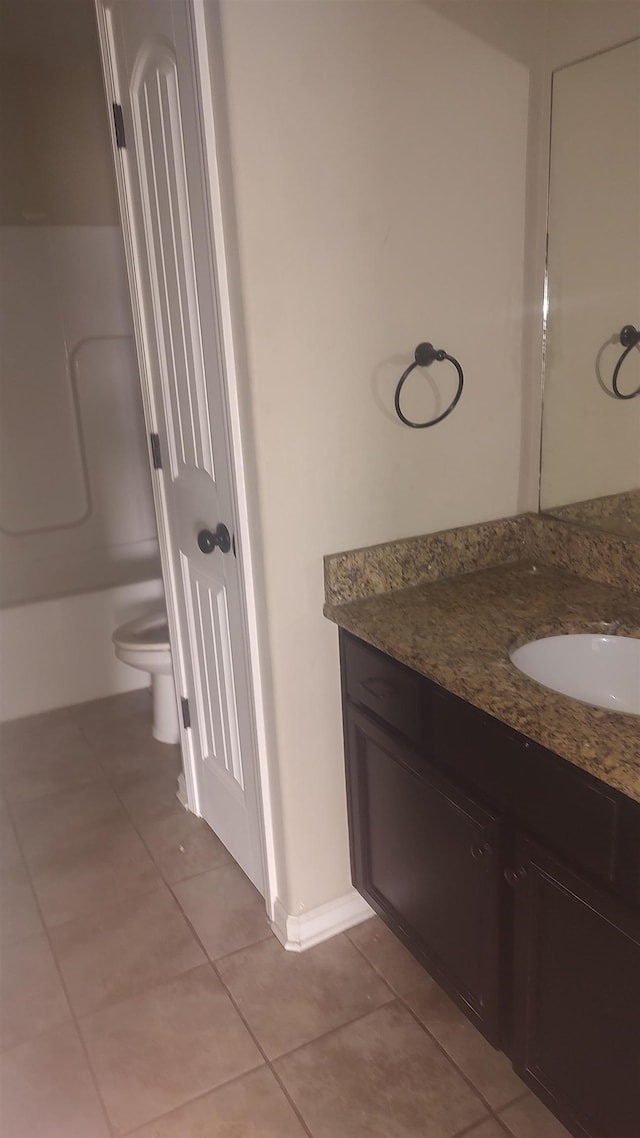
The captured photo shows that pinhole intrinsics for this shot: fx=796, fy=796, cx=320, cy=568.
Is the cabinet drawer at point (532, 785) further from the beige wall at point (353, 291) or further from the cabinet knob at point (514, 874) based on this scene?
the beige wall at point (353, 291)

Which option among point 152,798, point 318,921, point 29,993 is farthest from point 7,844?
point 318,921

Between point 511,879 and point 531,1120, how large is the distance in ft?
1.73

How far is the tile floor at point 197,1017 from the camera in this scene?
4.94 ft

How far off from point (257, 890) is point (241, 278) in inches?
59.2

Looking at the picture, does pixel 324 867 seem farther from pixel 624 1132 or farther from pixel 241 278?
pixel 241 278

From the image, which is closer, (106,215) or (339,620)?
(339,620)

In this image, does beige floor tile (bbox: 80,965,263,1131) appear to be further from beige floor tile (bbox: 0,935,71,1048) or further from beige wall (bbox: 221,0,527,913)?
beige wall (bbox: 221,0,527,913)

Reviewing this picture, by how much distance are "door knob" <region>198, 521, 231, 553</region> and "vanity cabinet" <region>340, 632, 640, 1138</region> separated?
1.11ft

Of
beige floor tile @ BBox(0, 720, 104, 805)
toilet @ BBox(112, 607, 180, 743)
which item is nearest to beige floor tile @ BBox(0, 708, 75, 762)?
beige floor tile @ BBox(0, 720, 104, 805)

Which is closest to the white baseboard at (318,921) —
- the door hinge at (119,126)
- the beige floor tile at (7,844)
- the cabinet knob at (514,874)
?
the cabinet knob at (514,874)

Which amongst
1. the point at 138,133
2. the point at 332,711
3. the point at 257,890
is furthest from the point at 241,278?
the point at 257,890

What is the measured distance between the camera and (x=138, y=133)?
5.86 ft

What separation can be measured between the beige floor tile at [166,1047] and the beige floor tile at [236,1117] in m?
0.02

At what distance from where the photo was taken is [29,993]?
1.82 metres
